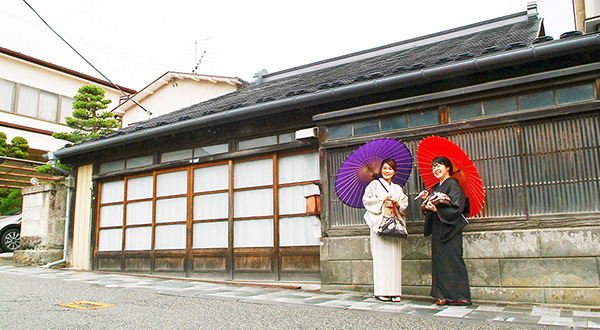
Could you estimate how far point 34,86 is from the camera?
70.0ft

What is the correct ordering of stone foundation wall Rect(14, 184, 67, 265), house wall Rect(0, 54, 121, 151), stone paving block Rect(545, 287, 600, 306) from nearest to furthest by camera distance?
1. stone paving block Rect(545, 287, 600, 306)
2. stone foundation wall Rect(14, 184, 67, 265)
3. house wall Rect(0, 54, 121, 151)

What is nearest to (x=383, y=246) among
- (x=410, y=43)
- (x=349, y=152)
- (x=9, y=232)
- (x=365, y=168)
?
(x=365, y=168)

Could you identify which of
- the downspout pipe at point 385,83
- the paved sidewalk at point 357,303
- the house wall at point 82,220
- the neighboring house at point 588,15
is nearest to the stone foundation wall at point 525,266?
the paved sidewalk at point 357,303

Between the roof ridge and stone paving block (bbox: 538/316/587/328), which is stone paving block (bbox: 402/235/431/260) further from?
the roof ridge

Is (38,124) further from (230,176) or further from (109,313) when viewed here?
(109,313)

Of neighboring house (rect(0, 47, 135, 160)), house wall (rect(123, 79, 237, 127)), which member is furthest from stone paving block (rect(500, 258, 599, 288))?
neighboring house (rect(0, 47, 135, 160))

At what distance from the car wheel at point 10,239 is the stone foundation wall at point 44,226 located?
7.20ft

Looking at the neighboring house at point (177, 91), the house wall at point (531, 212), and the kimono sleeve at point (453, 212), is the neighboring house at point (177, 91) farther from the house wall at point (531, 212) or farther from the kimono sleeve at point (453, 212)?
the kimono sleeve at point (453, 212)

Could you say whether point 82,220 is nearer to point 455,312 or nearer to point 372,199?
point 372,199

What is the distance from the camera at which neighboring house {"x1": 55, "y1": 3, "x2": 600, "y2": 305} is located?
4953 millimetres

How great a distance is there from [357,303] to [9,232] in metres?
12.1

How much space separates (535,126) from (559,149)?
14.4 inches

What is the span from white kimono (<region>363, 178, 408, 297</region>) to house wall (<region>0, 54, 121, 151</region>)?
64.6 ft

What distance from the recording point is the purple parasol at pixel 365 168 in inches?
211
